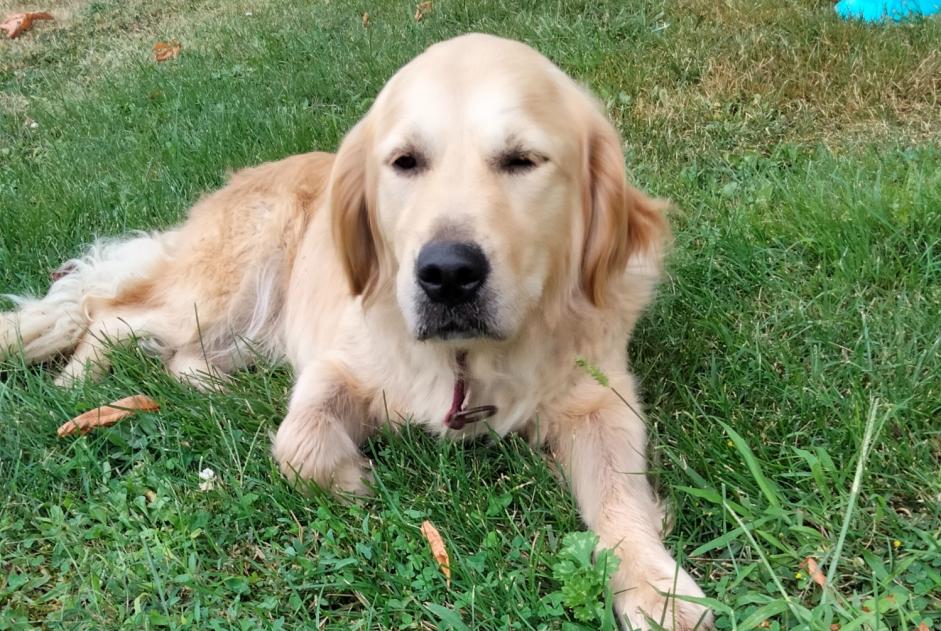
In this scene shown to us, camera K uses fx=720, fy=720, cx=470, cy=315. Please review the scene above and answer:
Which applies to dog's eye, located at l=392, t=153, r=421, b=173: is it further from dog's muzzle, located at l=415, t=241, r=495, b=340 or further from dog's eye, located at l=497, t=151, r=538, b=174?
dog's muzzle, located at l=415, t=241, r=495, b=340

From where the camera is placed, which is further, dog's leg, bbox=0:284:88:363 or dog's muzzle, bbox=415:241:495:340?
dog's leg, bbox=0:284:88:363

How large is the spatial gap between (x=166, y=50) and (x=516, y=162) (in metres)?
6.32

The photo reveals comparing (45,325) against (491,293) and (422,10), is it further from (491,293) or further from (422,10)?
(422,10)

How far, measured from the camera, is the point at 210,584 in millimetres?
1858

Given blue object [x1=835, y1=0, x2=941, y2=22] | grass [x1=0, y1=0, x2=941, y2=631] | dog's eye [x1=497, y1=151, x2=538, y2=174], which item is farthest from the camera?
blue object [x1=835, y1=0, x2=941, y2=22]

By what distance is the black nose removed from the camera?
1.85m

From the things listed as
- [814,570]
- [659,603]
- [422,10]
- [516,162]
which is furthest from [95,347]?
[422,10]

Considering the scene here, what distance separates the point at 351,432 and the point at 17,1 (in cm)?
1137

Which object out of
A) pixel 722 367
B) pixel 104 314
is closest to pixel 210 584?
pixel 722 367

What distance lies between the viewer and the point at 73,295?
10.8 ft

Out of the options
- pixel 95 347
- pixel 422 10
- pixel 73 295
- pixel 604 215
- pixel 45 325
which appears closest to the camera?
pixel 604 215

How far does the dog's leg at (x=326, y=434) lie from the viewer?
2.17 metres

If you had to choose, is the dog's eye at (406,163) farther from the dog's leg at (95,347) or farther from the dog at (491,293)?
the dog's leg at (95,347)

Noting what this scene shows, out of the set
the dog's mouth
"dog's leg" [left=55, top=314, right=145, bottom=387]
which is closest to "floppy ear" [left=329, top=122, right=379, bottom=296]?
the dog's mouth
